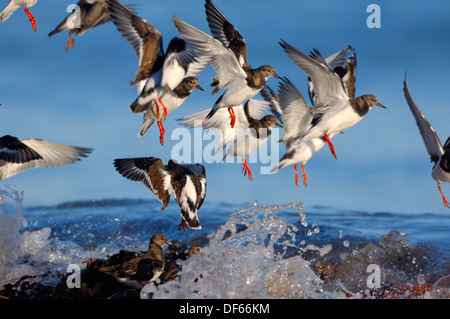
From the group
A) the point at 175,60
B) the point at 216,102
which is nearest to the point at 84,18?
the point at 175,60

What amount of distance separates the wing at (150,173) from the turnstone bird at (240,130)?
1325mm

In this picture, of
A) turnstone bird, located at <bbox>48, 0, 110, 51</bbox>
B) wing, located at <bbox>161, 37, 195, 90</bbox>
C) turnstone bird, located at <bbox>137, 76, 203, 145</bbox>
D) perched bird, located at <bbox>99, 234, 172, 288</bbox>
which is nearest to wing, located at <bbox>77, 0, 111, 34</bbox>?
turnstone bird, located at <bbox>48, 0, 110, 51</bbox>

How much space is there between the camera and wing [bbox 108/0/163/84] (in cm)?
675

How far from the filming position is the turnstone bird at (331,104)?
582 centimetres

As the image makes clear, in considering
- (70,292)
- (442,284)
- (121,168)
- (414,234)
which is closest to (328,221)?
(414,234)

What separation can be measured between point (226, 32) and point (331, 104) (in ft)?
4.72

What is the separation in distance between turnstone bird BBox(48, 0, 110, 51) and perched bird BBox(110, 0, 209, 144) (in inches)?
13.0

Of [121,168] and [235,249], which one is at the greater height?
[121,168]

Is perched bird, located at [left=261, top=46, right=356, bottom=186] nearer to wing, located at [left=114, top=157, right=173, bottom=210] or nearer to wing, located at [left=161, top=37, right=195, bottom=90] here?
wing, located at [left=161, top=37, right=195, bottom=90]

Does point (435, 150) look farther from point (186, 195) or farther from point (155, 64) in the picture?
point (155, 64)

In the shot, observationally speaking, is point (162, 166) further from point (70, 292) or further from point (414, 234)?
point (414, 234)

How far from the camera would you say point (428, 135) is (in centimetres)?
618

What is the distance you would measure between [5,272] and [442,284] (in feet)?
13.7

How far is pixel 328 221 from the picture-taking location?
855 cm
